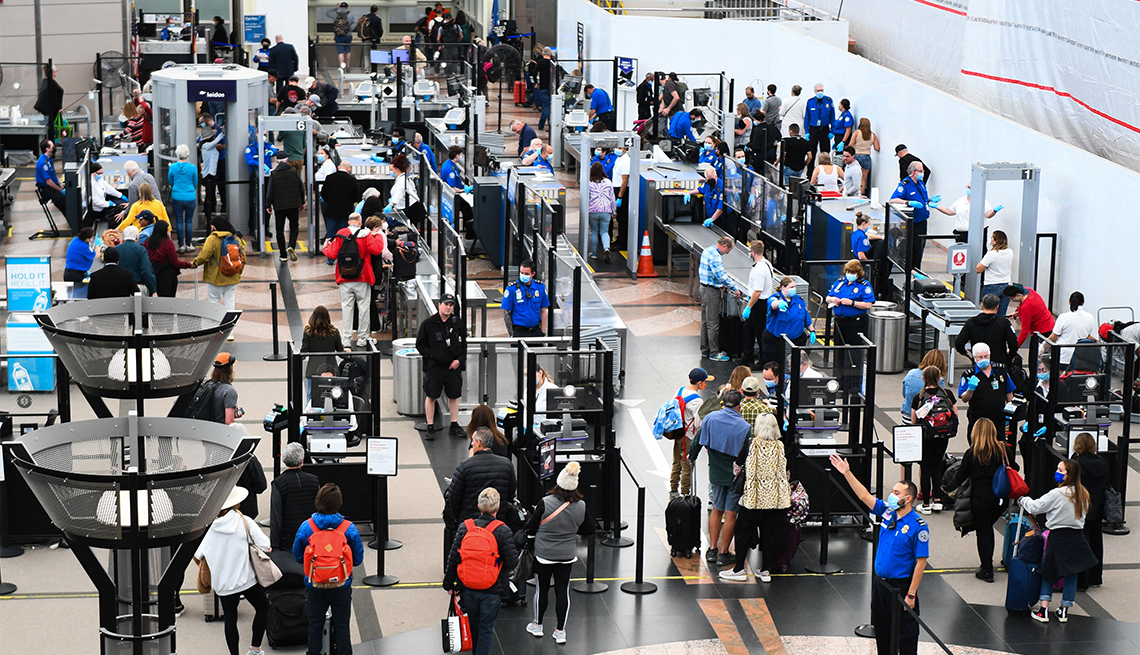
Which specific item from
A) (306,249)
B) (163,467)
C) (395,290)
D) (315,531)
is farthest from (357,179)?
(163,467)

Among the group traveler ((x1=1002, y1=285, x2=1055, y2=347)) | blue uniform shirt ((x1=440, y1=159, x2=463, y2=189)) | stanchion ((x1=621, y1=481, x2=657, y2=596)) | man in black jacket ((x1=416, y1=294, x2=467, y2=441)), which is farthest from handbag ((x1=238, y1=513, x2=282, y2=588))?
blue uniform shirt ((x1=440, y1=159, x2=463, y2=189))

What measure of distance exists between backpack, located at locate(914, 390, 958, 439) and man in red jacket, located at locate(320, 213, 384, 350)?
6.98 meters

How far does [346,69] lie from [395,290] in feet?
59.1

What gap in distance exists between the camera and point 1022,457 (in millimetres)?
14031

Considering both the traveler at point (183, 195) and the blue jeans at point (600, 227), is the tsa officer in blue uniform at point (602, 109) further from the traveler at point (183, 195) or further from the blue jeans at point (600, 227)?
the traveler at point (183, 195)

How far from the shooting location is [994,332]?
14438 millimetres

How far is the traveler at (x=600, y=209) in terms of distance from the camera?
21.3 metres

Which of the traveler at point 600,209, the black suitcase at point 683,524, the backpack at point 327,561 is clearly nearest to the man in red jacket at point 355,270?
the traveler at point 600,209

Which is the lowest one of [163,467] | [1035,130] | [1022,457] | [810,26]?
[1022,457]

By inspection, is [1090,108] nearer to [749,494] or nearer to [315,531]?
[749,494]

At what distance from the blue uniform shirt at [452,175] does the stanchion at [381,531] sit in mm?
10882

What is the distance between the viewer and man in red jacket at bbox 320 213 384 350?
55.9ft

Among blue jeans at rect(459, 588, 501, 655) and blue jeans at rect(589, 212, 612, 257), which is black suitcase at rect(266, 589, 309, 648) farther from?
blue jeans at rect(589, 212, 612, 257)

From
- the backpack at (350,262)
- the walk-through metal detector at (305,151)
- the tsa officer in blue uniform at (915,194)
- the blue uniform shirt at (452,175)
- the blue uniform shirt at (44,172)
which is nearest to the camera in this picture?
the backpack at (350,262)
